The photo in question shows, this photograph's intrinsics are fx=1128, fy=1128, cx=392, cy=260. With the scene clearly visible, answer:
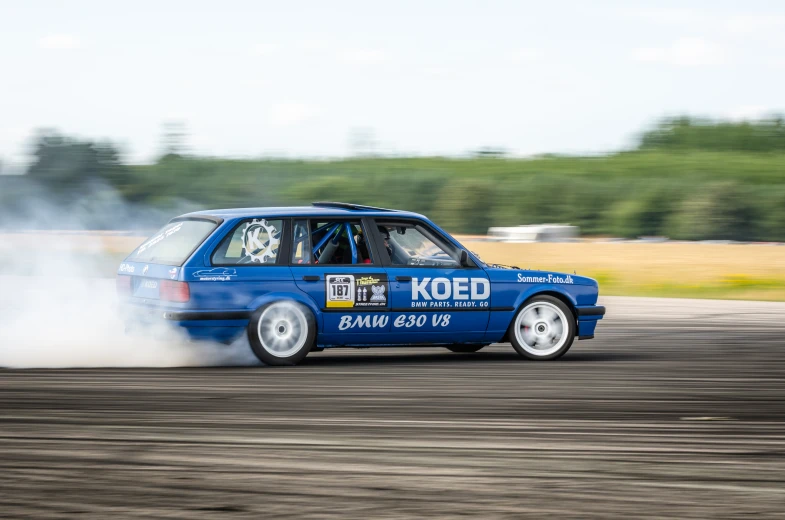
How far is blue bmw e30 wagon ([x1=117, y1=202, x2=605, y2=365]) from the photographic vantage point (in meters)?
9.69

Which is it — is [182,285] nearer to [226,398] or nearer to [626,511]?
[226,398]

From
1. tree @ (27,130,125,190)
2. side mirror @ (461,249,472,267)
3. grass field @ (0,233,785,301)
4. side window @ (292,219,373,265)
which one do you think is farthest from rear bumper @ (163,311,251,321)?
tree @ (27,130,125,190)

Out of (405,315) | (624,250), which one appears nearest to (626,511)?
(405,315)

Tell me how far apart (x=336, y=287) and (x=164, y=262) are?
5.02ft

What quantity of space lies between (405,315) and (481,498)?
201 inches

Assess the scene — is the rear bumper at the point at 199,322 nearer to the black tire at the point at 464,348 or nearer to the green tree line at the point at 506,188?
the black tire at the point at 464,348

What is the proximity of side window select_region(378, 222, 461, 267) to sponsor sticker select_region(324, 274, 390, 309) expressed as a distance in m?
0.30

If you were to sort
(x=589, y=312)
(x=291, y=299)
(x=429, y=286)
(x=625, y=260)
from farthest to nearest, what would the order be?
1. (x=625, y=260)
2. (x=589, y=312)
3. (x=429, y=286)
4. (x=291, y=299)

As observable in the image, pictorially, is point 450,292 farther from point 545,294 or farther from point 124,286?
point 124,286

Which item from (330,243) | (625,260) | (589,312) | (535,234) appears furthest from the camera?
(535,234)

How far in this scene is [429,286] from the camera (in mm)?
10281

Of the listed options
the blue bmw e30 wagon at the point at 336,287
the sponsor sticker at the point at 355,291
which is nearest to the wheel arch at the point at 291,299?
the blue bmw e30 wagon at the point at 336,287

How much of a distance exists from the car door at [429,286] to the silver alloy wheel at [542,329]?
1.52ft

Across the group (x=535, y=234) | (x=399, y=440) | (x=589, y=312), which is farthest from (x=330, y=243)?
(x=535, y=234)
